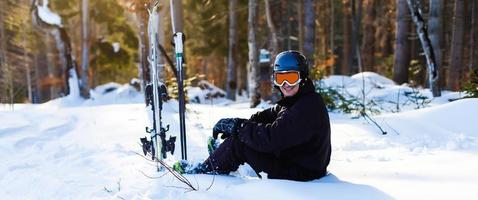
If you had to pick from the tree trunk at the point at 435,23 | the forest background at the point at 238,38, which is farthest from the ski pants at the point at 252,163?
the tree trunk at the point at 435,23

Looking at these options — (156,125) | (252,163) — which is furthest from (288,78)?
(156,125)

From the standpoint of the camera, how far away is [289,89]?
3871 millimetres

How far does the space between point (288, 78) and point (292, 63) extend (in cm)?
13

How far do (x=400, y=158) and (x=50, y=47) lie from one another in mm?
27678

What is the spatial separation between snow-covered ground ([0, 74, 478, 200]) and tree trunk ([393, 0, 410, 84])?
7.18 metres

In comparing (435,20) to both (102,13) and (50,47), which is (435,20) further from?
(50,47)

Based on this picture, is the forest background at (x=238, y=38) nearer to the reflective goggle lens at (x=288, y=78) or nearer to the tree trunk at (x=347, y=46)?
the tree trunk at (x=347, y=46)

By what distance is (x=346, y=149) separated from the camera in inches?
229

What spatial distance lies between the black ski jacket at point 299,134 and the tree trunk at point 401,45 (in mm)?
11284

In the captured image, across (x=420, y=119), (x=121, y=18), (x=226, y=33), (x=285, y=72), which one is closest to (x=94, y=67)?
(x=121, y=18)

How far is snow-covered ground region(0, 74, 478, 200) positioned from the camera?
11.7ft

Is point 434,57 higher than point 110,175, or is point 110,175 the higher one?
point 434,57

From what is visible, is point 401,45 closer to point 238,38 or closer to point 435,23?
point 435,23

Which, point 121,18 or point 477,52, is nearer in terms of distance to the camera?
point 477,52
